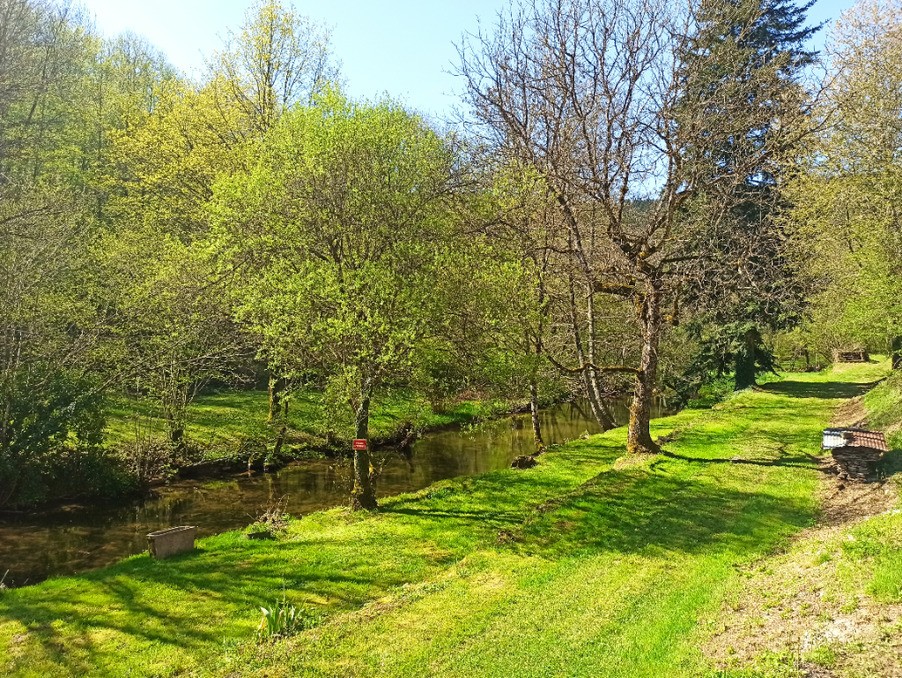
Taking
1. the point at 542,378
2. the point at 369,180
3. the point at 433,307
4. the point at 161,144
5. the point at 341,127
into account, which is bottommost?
the point at 542,378

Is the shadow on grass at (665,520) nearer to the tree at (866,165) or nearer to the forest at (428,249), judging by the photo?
the forest at (428,249)

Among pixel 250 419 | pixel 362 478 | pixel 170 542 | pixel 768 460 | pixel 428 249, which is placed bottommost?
pixel 170 542

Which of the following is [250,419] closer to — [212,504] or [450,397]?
[212,504]

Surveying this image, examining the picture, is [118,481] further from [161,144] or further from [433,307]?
[161,144]

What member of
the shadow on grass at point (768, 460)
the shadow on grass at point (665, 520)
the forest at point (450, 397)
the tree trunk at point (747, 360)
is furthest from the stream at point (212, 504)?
the tree trunk at point (747, 360)

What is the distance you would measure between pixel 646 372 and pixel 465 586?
8.93 metres

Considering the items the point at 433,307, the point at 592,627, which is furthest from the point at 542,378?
the point at 592,627

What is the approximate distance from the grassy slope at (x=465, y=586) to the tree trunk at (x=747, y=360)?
13400 millimetres

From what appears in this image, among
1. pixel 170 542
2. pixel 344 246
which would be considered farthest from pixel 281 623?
pixel 344 246

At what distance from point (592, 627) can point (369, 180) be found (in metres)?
10.7

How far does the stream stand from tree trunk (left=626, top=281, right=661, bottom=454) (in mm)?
5237

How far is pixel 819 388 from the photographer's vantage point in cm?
2998

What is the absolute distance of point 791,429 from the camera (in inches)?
773

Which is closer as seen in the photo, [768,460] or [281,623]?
[281,623]
